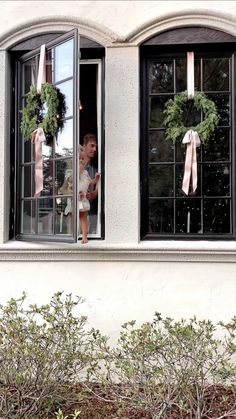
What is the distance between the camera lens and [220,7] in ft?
15.1

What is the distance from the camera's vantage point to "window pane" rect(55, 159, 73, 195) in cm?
442

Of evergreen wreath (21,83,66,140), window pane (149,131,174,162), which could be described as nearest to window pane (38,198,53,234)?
evergreen wreath (21,83,66,140)

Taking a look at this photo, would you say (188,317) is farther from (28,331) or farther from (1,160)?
(1,160)

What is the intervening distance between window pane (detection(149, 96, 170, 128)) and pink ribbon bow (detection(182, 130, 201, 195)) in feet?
1.19

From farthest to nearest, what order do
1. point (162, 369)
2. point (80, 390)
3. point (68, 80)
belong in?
point (68, 80), point (80, 390), point (162, 369)

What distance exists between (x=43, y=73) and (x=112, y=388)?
9.42ft

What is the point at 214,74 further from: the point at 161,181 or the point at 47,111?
the point at 47,111

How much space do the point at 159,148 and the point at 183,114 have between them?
40 centimetres

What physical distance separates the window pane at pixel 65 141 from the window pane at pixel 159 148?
33.6 inches

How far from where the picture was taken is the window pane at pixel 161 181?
15.7 ft

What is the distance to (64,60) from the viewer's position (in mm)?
4492

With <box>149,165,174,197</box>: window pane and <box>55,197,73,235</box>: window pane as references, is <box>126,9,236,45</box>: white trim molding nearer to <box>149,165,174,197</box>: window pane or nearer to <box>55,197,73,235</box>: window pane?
<box>149,165,174,197</box>: window pane

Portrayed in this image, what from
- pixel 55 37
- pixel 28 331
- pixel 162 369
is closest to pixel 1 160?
pixel 55 37

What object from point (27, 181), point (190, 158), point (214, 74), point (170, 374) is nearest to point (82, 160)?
point (27, 181)
